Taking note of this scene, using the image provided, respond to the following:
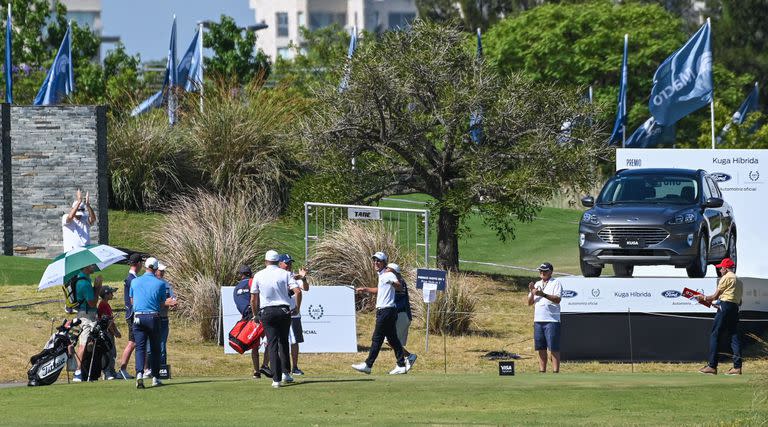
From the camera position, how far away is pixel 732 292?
2034cm

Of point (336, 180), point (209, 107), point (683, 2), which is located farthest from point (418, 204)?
point (683, 2)

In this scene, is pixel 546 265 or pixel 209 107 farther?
pixel 209 107

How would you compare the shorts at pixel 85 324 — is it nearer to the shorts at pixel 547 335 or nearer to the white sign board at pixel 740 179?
the shorts at pixel 547 335

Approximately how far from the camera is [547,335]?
20500mm

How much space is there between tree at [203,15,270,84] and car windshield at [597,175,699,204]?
35217 millimetres

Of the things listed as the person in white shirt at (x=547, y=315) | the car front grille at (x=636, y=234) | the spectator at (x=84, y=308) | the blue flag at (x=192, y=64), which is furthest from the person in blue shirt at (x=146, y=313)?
the blue flag at (x=192, y=64)

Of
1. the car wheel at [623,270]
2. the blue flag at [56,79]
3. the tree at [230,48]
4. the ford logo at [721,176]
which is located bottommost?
the car wheel at [623,270]

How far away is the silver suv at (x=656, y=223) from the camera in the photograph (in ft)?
77.0

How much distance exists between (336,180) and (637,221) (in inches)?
396

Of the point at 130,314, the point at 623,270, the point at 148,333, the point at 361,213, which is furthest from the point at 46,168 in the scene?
the point at 148,333

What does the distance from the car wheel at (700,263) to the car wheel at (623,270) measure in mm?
1836

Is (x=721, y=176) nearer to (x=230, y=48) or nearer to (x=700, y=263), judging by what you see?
(x=700, y=263)

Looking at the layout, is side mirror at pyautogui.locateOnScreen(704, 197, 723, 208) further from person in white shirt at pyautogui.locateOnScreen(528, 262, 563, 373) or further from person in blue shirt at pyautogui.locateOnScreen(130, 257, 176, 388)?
person in blue shirt at pyautogui.locateOnScreen(130, 257, 176, 388)

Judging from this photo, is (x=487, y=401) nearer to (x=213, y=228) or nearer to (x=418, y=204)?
(x=213, y=228)
